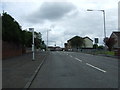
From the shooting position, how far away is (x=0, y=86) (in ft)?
34.5

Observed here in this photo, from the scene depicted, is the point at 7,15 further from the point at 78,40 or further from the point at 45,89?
the point at 78,40

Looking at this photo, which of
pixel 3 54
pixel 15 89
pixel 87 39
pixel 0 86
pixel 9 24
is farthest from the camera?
pixel 87 39

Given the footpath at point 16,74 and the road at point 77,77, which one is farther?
the road at point 77,77

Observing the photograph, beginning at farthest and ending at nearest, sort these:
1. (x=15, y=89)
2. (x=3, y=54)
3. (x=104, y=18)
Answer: (x=104, y=18)
(x=3, y=54)
(x=15, y=89)

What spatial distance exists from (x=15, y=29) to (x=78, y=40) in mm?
116269

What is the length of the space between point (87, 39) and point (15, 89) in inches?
7238

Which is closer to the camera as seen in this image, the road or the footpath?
the footpath

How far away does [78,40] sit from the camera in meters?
155

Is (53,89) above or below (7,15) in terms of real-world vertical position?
below

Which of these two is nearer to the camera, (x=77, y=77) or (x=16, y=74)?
(x=77, y=77)

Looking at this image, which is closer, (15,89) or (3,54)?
(15,89)

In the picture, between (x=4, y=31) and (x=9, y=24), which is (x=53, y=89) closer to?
(x=4, y=31)

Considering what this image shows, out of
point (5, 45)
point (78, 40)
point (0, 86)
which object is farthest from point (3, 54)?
point (78, 40)

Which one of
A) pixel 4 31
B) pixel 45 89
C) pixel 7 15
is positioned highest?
pixel 7 15
